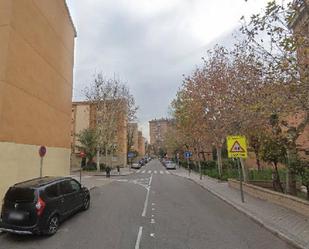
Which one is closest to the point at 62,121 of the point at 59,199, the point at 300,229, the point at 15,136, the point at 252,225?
Answer: the point at 15,136

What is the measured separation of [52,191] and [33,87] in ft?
23.3

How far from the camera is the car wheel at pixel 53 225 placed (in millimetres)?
7829

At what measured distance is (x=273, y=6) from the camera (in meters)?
7.98

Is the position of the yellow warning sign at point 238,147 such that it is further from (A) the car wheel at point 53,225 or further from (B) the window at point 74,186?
(A) the car wheel at point 53,225

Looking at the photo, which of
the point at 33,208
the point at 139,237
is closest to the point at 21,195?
the point at 33,208

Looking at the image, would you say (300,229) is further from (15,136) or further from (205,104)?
(205,104)

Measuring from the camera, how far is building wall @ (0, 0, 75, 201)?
11.3m

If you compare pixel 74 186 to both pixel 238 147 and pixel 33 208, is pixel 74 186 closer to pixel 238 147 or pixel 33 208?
pixel 33 208

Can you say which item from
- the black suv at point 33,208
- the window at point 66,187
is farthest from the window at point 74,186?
the black suv at point 33,208

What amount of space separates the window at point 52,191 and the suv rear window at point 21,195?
482 millimetres

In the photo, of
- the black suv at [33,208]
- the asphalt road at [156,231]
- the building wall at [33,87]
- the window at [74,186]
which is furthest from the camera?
the building wall at [33,87]

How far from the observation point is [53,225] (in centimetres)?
809

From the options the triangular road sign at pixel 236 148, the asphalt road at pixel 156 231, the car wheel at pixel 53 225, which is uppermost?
the triangular road sign at pixel 236 148

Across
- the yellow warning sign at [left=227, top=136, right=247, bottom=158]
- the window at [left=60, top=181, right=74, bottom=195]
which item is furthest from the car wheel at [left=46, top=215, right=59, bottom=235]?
the yellow warning sign at [left=227, top=136, right=247, bottom=158]
